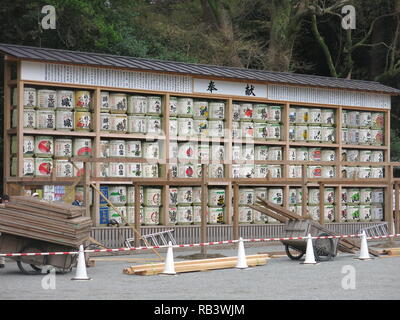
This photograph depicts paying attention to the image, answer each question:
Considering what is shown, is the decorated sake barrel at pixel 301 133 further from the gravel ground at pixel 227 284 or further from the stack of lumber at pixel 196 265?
the stack of lumber at pixel 196 265

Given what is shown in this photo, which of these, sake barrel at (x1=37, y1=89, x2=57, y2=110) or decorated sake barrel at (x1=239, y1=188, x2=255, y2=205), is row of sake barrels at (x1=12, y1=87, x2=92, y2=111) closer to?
sake barrel at (x1=37, y1=89, x2=57, y2=110)

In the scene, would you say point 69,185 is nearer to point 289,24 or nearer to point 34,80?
point 34,80

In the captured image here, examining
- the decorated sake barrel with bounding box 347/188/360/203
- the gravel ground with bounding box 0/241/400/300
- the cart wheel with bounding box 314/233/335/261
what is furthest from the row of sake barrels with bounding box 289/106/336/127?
the gravel ground with bounding box 0/241/400/300

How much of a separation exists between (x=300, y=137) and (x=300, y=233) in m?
9.03

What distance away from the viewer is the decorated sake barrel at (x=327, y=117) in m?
32.5

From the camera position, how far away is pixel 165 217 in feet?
93.9

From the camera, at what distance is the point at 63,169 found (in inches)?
1057

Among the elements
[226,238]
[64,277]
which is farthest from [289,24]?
[64,277]

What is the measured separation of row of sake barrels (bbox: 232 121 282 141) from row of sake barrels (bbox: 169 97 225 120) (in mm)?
737

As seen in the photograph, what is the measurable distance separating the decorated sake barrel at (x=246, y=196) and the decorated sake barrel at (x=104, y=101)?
5.67m

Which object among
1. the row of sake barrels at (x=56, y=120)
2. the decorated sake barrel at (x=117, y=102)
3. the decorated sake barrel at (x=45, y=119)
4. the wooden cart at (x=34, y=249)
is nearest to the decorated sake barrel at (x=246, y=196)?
the decorated sake barrel at (x=117, y=102)

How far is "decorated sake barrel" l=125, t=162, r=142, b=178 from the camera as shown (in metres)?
28.2

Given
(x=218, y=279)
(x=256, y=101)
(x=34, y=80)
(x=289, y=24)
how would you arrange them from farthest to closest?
(x=289, y=24), (x=256, y=101), (x=34, y=80), (x=218, y=279)

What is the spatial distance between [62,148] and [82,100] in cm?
→ 148
